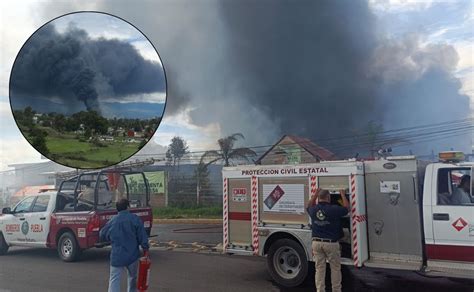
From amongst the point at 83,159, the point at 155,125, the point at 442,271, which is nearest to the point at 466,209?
the point at 442,271

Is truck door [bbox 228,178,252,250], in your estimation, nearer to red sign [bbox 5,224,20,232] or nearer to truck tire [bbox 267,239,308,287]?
truck tire [bbox 267,239,308,287]

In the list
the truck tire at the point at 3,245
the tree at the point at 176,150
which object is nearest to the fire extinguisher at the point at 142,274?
the truck tire at the point at 3,245

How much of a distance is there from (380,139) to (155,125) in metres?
20.8

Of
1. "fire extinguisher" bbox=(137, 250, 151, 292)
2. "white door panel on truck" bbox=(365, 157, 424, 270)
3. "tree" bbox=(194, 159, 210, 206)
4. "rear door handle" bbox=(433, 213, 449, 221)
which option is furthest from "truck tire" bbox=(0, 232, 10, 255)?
"tree" bbox=(194, 159, 210, 206)

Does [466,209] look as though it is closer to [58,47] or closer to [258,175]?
[258,175]

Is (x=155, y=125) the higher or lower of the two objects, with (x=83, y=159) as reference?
higher

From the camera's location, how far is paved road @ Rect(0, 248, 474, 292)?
6215 mm

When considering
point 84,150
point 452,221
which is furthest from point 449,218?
point 84,150

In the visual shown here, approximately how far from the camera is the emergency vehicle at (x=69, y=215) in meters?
8.60

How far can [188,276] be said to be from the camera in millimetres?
7137

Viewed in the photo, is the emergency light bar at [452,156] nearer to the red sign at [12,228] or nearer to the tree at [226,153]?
the red sign at [12,228]

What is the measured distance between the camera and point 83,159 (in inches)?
95.1

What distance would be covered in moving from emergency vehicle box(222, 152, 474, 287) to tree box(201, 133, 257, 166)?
1471cm

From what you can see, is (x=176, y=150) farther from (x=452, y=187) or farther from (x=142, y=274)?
(x=452, y=187)
